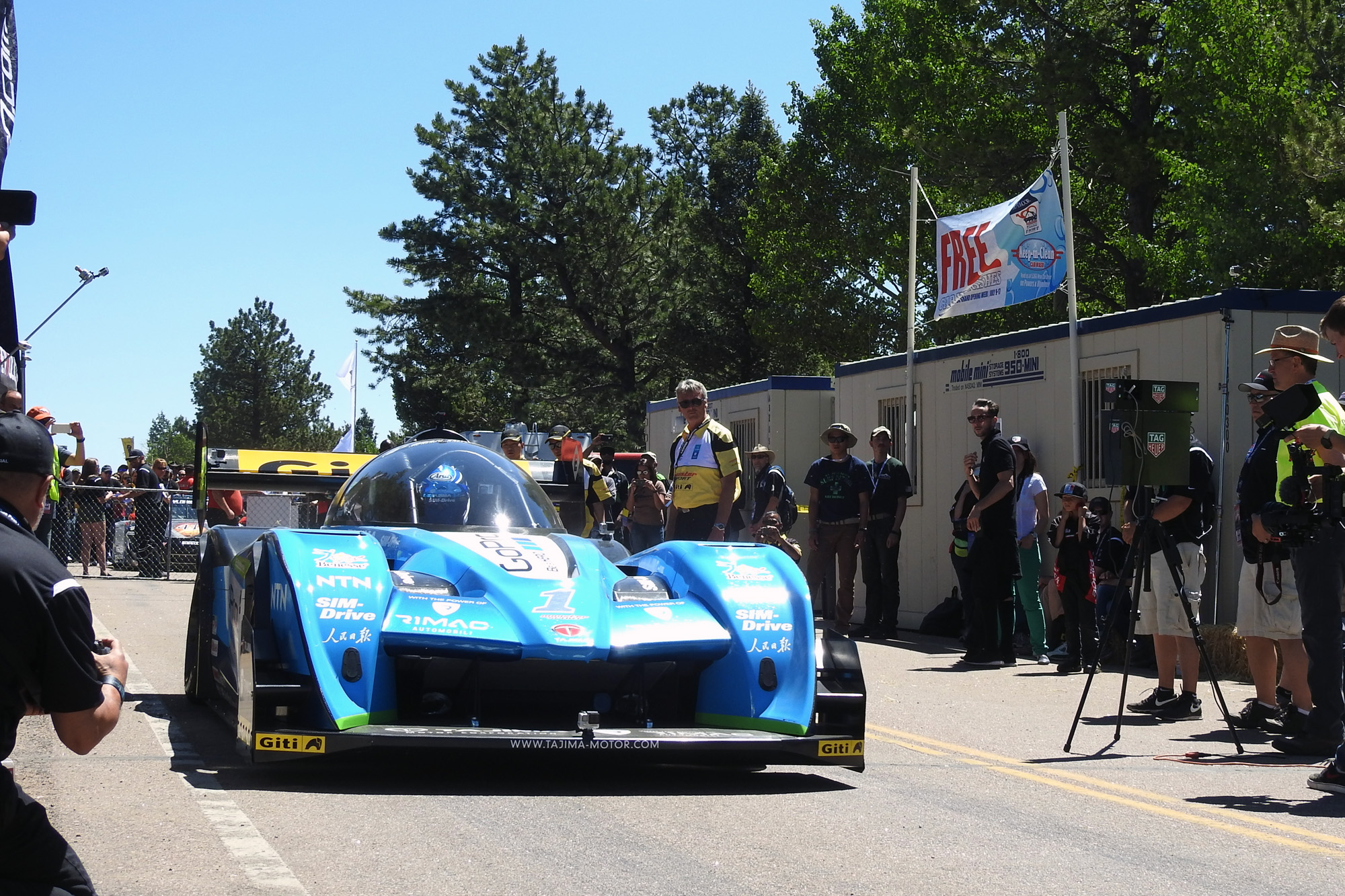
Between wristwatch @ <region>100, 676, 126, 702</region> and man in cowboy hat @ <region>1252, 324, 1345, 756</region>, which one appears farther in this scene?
man in cowboy hat @ <region>1252, 324, 1345, 756</region>

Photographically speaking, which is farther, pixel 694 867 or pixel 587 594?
pixel 587 594

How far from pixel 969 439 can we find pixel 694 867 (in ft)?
36.9

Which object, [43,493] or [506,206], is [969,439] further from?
[506,206]

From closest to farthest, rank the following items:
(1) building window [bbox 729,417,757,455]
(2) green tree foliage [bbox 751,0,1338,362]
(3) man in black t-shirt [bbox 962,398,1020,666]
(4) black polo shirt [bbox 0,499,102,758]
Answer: (4) black polo shirt [bbox 0,499,102,758], (3) man in black t-shirt [bbox 962,398,1020,666], (1) building window [bbox 729,417,757,455], (2) green tree foliage [bbox 751,0,1338,362]

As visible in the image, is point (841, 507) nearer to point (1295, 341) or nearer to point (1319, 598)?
point (1295, 341)

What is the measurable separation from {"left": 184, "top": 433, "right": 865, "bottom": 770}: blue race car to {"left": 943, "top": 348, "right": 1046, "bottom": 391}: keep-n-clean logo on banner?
26.6 ft

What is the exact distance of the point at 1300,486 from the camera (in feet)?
23.2

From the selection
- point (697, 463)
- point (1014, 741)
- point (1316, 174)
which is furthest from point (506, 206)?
point (1014, 741)

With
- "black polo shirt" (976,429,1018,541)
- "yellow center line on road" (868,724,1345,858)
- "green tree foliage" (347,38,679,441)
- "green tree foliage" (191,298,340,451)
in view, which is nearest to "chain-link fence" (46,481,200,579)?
"black polo shirt" (976,429,1018,541)

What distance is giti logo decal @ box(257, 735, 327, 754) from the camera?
233 inches

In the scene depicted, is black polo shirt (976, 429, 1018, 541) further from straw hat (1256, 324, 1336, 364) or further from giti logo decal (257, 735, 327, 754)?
giti logo decal (257, 735, 327, 754)

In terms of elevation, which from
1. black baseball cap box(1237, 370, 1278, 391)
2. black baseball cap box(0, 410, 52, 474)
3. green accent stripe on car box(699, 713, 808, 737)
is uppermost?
black baseball cap box(1237, 370, 1278, 391)

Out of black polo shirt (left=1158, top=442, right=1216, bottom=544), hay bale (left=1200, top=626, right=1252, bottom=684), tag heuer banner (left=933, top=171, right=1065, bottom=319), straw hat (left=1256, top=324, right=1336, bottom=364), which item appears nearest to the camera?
straw hat (left=1256, top=324, right=1336, bottom=364)

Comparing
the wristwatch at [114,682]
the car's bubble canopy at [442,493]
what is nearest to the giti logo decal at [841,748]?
the car's bubble canopy at [442,493]
